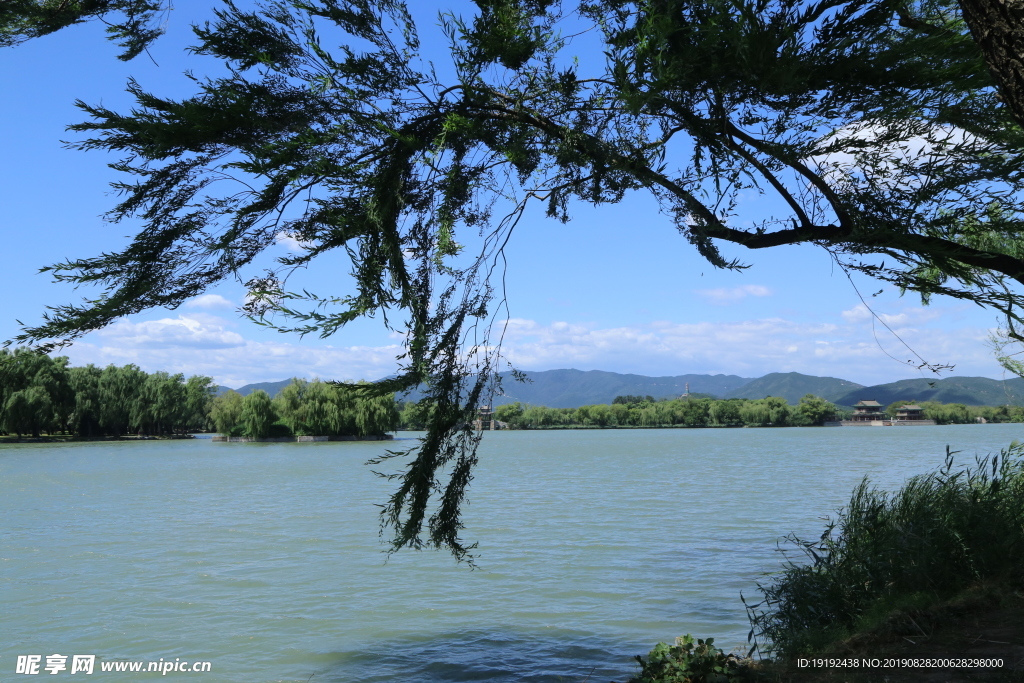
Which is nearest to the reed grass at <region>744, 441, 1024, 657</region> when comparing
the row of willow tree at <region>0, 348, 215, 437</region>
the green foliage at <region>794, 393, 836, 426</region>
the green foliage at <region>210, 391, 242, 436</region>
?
the row of willow tree at <region>0, 348, 215, 437</region>

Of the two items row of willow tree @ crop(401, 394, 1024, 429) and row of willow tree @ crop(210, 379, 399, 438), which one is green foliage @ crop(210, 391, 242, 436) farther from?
row of willow tree @ crop(401, 394, 1024, 429)

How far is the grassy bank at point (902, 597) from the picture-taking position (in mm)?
4570

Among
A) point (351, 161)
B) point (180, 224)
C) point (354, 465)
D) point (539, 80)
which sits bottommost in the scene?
point (354, 465)

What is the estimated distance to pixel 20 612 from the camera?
991 cm

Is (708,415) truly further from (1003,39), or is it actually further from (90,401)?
(1003,39)

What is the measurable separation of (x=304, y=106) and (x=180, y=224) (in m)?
0.85

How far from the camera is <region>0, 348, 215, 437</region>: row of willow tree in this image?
58038 millimetres

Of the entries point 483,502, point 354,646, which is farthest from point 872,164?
point 483,502

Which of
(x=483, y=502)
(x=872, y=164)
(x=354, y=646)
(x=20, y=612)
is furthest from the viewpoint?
(x=483, y=502)

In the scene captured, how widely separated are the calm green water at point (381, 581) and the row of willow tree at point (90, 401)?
1625 inches

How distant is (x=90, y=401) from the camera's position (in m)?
66.7

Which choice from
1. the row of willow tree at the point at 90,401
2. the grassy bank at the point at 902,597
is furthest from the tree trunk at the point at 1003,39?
the row of willow tree at the point at 90,401

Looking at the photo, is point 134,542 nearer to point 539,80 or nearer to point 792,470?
point 539,80

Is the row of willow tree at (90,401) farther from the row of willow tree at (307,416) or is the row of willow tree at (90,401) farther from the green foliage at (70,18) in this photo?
the green foliage at (70,18)
